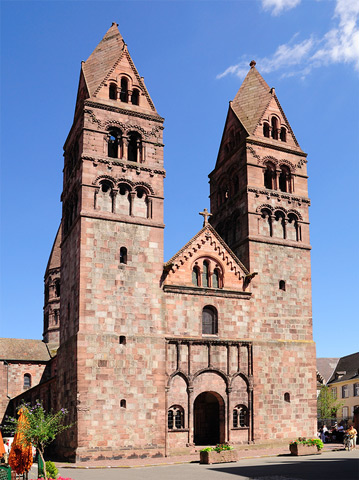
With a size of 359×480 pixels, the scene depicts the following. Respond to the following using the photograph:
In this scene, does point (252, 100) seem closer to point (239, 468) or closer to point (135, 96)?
point (135, 96)

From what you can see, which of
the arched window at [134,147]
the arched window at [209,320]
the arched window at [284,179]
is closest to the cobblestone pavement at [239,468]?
the arched window at [209,320]

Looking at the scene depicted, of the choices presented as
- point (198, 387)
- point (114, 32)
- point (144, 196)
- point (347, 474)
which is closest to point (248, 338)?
point (198, 387)

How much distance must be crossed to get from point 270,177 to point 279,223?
4024 mm

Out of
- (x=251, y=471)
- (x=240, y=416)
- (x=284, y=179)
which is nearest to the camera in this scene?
(x=251, y=471)

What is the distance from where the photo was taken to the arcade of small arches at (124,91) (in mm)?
40406

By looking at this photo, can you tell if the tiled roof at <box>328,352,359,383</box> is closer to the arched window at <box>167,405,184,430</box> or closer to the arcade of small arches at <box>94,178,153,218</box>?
the arched window at <box>167,405,184,430</box>

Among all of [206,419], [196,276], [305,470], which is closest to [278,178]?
[196,276]

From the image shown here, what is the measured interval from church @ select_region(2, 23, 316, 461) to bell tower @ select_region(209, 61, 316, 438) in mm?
108

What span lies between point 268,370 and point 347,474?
1515 centimetres

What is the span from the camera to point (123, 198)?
38.1 m

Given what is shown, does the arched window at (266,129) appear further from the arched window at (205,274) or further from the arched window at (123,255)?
the arched window at (123,255)

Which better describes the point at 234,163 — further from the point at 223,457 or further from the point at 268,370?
the point at 223,457

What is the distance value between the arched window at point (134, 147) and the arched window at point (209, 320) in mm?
11573

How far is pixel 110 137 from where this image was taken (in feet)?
133
